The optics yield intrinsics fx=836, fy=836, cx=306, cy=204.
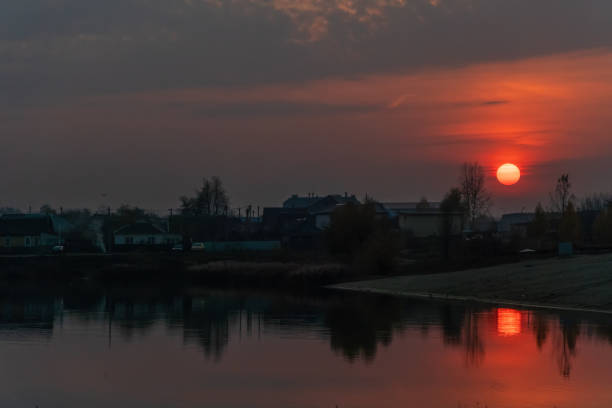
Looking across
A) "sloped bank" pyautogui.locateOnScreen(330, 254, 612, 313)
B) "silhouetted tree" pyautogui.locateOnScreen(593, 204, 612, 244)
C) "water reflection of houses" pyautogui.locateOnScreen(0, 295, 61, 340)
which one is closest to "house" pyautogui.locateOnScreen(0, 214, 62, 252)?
"water reflection of houses" pyautogui.locateOnScreen(0, 295, 61, 340)

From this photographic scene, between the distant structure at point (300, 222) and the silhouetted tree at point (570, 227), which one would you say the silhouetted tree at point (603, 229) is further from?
the distant structure at point (300, 222)

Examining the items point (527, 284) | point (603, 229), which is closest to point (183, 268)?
point (603, 229)

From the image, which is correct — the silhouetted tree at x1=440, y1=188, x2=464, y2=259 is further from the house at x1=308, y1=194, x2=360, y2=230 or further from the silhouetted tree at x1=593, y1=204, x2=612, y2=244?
the house at x1=308, y1=194, x2=360, y2=230

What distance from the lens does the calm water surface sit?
92.7ft

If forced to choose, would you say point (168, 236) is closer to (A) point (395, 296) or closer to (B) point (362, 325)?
(A) point (395, 296)

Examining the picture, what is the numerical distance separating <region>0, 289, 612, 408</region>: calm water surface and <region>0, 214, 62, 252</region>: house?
2779 inches

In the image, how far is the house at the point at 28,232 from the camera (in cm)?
12825

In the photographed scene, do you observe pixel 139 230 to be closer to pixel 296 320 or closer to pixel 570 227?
pixel 570 227

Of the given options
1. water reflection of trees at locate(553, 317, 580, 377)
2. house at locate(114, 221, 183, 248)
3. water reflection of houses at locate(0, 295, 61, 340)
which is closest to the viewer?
water reflection of trees at locate(553, 317, 580, 377)

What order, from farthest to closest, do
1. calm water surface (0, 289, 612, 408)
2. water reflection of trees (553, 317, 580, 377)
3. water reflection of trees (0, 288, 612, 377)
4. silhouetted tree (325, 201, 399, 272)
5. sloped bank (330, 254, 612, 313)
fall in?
silhouetted tree (325, 201, 399, 272), sloped bank (330, 254, 612, 313), water reflection of trees (0, 288, 612, 377), water reflection of trees (553, 317, 580, 377), calm water surface (0, 289, 612, 408)

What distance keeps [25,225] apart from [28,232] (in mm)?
2179

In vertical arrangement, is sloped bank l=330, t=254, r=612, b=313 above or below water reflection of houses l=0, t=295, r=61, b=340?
above

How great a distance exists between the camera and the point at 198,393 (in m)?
28.8

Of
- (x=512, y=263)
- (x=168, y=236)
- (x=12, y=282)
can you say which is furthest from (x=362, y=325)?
(x=168, y=236)
